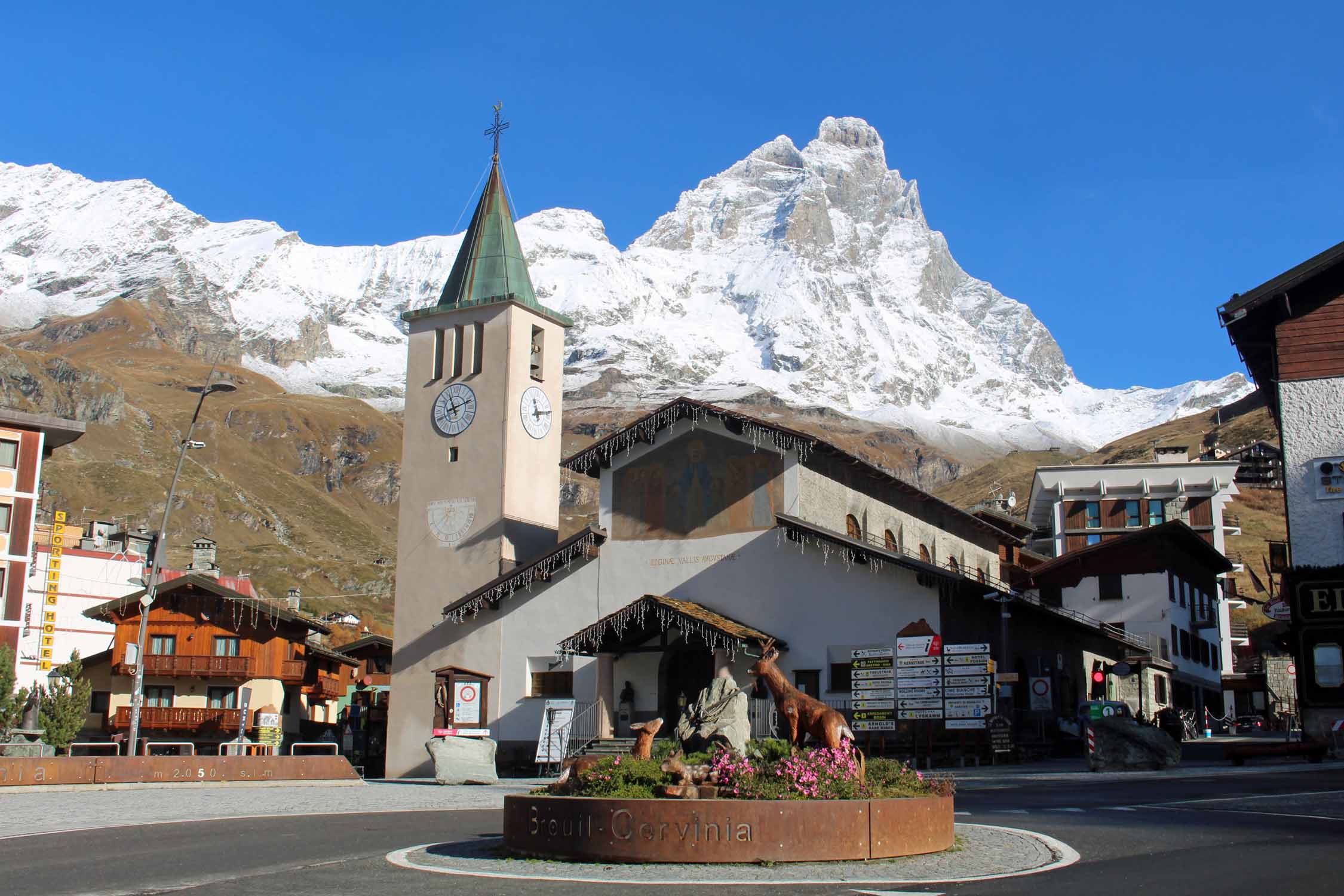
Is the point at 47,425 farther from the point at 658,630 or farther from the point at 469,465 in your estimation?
the point at 658,630

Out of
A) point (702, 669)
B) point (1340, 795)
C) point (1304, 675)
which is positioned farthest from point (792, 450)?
point (1340, 795)

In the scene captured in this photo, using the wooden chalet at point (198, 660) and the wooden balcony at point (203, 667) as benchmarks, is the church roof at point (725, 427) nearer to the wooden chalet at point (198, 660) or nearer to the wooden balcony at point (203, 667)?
the wooden chalet at point (198, 660)

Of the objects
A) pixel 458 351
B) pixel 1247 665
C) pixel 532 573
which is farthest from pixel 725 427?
pixel 1247 665

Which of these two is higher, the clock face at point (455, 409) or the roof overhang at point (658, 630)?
the clock face at point (455, 409)

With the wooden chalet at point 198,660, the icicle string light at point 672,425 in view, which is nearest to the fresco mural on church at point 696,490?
the icicle string light at point 672,425

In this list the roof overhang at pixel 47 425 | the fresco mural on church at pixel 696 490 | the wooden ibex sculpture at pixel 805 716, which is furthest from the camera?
the roof overhang at pixel 47 425

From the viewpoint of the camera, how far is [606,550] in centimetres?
4125

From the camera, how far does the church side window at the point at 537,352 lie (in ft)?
154

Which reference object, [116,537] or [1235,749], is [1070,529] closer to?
[1235,749]

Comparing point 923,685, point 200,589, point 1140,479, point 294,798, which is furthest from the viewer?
point 1140,479

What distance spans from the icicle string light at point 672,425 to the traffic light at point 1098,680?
1594cm

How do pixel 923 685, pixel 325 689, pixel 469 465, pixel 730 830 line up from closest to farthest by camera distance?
1. pixel 730 830
2. pixel 923 685
3. pixel 469 465
4. pixel 325 689

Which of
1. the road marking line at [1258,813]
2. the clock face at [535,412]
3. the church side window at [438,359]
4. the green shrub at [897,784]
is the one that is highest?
the church side window at [438,359]

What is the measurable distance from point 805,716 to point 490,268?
3425 cm
